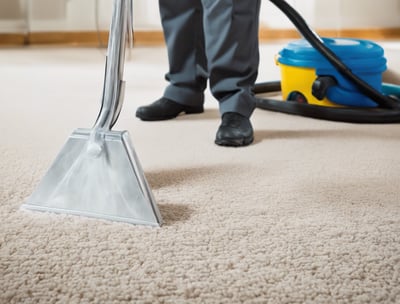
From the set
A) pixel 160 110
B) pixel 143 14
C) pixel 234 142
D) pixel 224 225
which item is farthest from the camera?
pixel 143 14

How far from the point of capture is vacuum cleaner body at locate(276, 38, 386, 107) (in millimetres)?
1801

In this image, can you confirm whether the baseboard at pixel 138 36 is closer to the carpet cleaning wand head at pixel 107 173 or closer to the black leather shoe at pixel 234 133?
the black leather shoe at pixel 234 133

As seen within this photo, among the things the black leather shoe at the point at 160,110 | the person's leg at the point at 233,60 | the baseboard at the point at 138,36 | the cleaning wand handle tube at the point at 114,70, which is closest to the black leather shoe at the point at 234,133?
the person's leg at the point at 233,60

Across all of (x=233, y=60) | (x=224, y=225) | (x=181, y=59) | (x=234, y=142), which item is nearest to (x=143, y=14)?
(x=181, y=59)

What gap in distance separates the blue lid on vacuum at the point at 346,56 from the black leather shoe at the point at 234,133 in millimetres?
381

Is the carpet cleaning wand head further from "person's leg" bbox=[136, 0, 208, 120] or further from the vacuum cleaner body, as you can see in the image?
the vacuum cleaner body

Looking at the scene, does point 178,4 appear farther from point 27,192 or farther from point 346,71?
point 27,192

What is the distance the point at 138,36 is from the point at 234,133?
2432mm

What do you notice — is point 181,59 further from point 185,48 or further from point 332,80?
point 332,80

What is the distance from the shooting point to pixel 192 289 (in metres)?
0.76

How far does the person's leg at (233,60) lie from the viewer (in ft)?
4.87

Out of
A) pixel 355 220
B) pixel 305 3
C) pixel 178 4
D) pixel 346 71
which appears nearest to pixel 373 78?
pixel 346 71

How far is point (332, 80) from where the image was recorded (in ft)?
5.91

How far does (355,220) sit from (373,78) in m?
0.96
